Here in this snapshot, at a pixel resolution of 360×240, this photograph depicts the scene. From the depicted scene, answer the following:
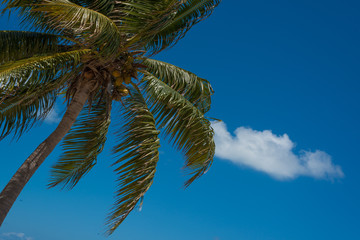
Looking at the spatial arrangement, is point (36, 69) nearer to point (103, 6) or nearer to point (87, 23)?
point (87, 23)

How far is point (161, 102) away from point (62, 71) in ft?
7.92

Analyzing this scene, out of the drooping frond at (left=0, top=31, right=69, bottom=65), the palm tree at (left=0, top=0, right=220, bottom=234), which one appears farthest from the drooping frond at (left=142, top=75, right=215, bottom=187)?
the drooping frond at (left=0, top=31, right=69, bottom=65)

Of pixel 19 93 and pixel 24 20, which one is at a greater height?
pixel 24 20

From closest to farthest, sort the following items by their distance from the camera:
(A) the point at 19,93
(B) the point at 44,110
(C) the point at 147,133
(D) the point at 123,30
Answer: (A) the point at 19,93
(D) the point at 123,30
(C) the point at 147,133
(B) the point at 44,110

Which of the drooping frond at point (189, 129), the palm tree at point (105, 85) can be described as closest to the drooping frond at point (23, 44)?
the palm tree at point (105, 85)

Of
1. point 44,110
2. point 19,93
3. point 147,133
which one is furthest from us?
point 44,110

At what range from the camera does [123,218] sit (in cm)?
1037

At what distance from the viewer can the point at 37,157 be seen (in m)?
9.83

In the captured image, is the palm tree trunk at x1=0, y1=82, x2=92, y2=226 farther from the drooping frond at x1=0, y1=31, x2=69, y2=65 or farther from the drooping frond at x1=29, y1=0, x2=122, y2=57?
the drooping frond at x1=29, y1=0, x2=122, y2=57

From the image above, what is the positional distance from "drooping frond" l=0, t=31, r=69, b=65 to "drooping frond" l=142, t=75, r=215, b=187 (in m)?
2.57

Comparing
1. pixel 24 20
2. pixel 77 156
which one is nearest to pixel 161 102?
pixel 77 156

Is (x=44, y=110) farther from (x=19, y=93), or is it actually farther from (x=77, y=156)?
(x=19, y=93)

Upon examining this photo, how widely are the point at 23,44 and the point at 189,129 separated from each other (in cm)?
400

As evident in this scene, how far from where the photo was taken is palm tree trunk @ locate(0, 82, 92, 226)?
30.0ft
